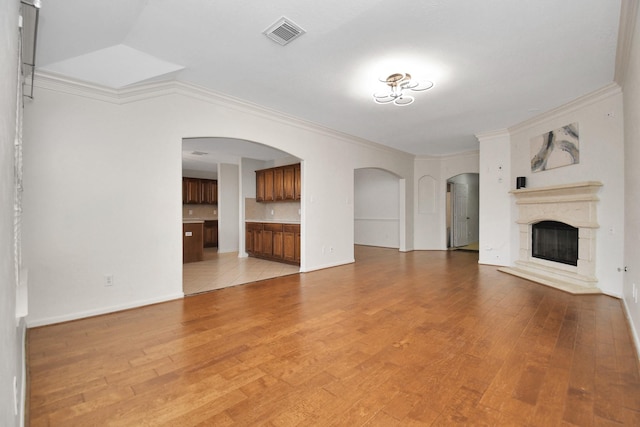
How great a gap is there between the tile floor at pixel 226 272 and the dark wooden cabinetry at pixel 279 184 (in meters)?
1.61

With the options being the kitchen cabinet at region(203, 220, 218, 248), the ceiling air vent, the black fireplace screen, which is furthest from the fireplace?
the kitchen cabinet at region(203, 220, 218, 248)

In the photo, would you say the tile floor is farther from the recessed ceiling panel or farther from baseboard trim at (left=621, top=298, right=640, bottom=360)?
baseboard trim at (left=621, top=298, right=640, bottom=360)

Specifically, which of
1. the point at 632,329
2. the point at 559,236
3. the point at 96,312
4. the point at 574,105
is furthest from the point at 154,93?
the point at 559,236

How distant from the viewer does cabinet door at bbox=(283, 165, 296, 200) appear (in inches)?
262

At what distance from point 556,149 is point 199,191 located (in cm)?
Answer: 958

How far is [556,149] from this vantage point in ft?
15.9

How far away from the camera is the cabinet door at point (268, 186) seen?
7.28 meters

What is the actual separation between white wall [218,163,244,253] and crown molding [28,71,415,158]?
3.87 meters

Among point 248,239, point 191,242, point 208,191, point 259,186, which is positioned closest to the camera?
point 191,242

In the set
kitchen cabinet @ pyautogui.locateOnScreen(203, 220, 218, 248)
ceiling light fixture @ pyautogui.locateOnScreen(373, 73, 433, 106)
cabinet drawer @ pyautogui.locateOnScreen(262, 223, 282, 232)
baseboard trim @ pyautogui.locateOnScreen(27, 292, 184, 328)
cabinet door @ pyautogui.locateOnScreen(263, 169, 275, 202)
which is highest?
ceiling light fixture @ pyautogui.locateOnScreen(373, 73, 433, 106)

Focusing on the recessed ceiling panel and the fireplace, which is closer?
the recessed ceiling panel

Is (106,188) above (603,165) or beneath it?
beneath

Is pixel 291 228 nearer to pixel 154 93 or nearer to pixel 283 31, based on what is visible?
pixel 154 93

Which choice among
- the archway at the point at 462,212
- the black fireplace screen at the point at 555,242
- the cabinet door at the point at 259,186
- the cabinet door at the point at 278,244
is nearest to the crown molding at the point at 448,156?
the archway at the point at 462,212
